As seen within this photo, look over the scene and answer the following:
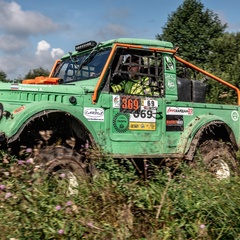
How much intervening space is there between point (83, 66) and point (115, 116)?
115 centimetres

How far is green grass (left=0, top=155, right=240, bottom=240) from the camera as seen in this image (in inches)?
134

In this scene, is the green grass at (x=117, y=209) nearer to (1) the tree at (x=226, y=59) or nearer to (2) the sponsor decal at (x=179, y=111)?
(2) the sponsor decal at (x=179, y=111)

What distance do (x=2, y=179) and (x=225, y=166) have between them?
3.80 metres

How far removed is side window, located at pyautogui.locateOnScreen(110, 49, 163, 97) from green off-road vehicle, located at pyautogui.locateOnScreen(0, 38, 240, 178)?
0.05ft

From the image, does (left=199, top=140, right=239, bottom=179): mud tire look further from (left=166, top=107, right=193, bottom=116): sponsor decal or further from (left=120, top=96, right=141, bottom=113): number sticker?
(left=120, top=96, right=141, bottom=113): number sticker

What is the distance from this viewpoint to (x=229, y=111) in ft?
25.0

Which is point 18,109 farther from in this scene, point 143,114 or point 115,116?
point 143,114

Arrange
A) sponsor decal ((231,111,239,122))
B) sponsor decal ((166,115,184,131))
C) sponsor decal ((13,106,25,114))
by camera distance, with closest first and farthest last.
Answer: sponsor decal ((13,106,25,114)) → sponsor decal ((166,115,184,131)) → sponsor decal ((231,111,239,122))

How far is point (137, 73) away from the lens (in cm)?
651

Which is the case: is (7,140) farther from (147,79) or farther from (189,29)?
(189,29)

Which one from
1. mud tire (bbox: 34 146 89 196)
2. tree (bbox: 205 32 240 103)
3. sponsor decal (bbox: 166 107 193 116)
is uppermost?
tree (bbox: 205 32 240 103)

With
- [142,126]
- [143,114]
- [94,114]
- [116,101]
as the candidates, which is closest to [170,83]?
[143,114]

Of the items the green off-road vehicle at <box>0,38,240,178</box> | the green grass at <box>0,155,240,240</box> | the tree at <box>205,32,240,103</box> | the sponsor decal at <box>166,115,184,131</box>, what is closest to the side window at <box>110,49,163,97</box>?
the green off-road vehicle at <box>0,38,240,178</box>

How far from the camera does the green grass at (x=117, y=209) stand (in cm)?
339
